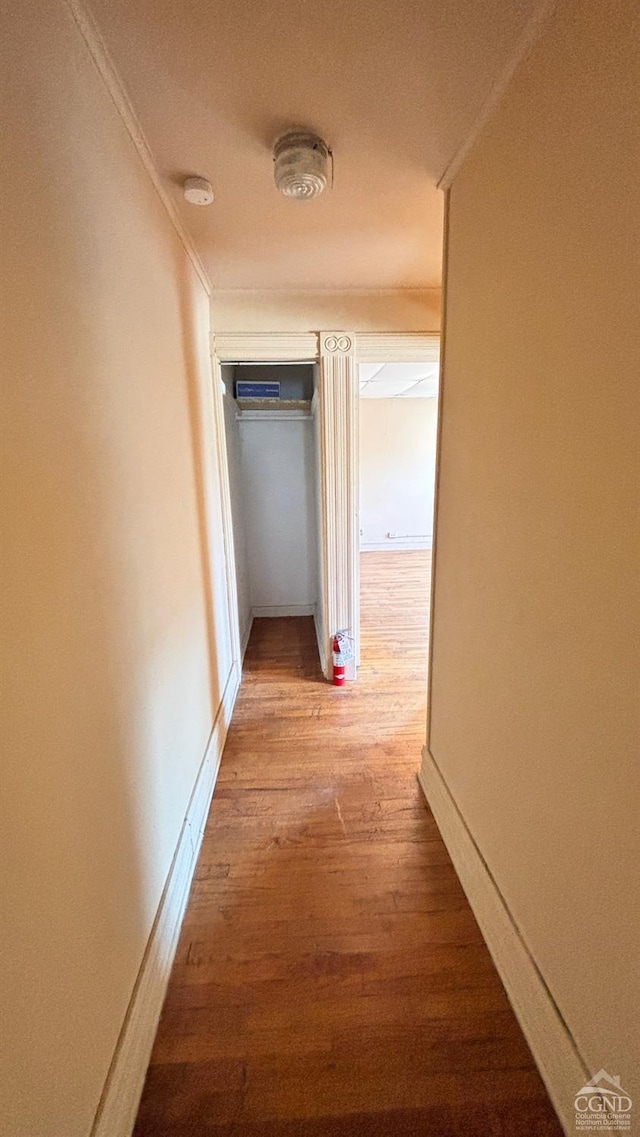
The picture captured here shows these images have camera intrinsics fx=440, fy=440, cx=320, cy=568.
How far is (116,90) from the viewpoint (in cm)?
105

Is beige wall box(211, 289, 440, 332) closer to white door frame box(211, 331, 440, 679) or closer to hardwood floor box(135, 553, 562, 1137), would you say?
white door frame box(211, 331, 440, 679)

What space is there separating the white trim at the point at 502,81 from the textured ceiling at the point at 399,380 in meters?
2.68

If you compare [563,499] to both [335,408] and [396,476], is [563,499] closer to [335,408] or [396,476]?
[335,408]

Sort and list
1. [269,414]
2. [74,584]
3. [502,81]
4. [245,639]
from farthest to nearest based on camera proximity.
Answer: [269,414] < [245,639] < [502,81] < [74,584]

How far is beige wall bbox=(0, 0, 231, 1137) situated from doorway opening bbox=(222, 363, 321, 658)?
2131 mm

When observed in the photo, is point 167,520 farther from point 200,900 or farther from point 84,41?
point 200,900

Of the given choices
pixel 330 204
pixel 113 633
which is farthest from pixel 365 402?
pixel 113 633

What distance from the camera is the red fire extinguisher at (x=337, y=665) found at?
2785mm

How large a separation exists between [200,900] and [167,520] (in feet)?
4.13

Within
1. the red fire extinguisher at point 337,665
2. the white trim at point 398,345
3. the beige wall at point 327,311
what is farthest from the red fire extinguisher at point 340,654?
the beige wall at point 327,311

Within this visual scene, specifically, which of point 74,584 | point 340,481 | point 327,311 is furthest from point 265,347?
point 74,584

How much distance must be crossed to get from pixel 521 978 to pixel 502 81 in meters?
2.16

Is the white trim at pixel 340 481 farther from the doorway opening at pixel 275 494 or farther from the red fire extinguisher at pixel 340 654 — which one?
the doorway opening at pixel 275 494

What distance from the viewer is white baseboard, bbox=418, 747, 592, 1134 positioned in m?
0.93
